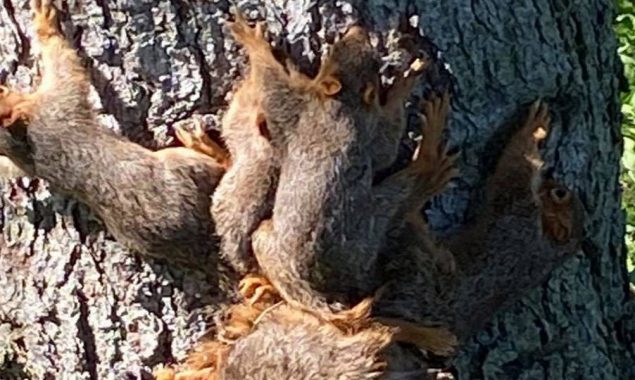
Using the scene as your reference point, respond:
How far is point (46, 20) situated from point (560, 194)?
93 centimetres

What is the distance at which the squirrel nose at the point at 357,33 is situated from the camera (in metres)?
2.62

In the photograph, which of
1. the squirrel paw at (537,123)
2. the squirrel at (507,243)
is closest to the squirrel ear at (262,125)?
the squirrel at (507,243)

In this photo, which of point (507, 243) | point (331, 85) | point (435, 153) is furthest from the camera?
point (507, 243)

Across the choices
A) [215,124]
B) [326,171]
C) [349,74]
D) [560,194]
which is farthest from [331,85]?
[560,194]

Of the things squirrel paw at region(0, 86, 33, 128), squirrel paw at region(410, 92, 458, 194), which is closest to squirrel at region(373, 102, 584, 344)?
squirrel paw at region(410, 92, 458, 194)

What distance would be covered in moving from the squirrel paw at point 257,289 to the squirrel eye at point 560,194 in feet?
1.71

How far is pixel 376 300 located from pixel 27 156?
65 cm

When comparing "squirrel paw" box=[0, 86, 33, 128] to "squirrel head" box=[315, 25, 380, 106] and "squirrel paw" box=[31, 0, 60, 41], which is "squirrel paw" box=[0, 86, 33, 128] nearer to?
"squirrel paw" box=[31, 0, 60, 41]

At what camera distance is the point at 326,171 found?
Answer: 2.57 meters

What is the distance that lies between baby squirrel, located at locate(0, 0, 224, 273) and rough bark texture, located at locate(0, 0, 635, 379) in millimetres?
38

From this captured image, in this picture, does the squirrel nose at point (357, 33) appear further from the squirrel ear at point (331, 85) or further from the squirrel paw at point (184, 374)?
the squirrel paw at point (184, 374)

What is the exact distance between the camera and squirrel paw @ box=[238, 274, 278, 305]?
2676 mm

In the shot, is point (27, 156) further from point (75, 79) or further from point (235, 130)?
point (235, 130)

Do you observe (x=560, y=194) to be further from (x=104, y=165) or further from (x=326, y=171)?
(x=104, y=165)
